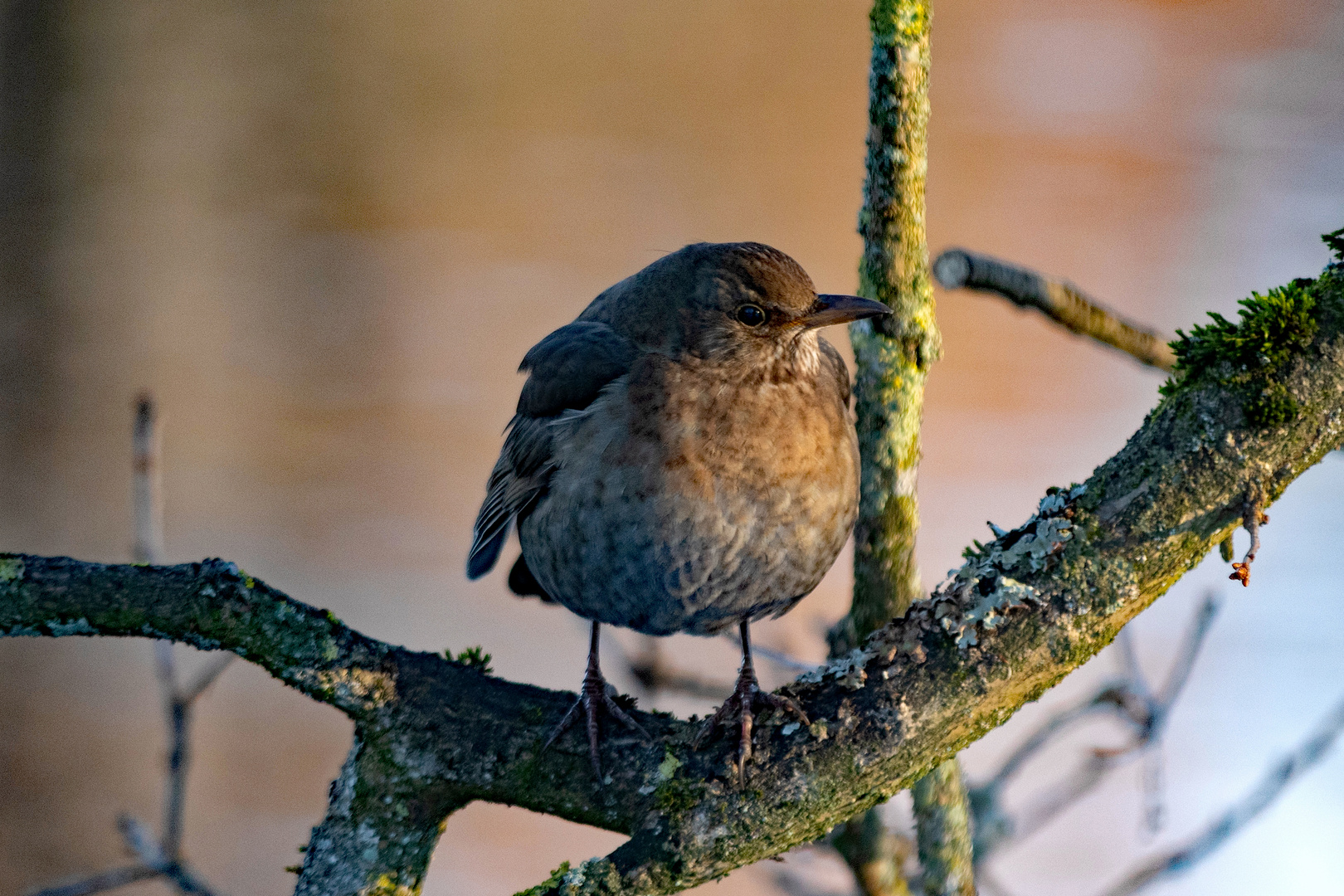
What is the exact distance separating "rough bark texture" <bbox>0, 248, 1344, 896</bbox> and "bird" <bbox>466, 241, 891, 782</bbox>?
0.74 feet

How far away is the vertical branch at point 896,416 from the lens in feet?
5.68

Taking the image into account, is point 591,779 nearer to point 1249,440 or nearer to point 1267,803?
point 1249,440

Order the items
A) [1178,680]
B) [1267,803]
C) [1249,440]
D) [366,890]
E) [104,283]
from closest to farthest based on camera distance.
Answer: [1249,440], [366,890], [1267,803], [1178,680], [104,283]

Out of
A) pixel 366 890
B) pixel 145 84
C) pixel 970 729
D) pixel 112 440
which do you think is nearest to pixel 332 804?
pixel 366 890

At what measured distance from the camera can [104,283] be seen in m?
4.88

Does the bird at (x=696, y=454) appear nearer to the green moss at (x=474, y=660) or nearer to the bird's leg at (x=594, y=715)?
the bird's leg at (x=594, y=715)

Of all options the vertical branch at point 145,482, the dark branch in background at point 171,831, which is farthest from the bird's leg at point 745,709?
the vertical branch at point 145,482

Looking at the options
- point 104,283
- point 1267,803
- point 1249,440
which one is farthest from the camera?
point 104,283

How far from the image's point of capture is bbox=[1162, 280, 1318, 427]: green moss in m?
1.23

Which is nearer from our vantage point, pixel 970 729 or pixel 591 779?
pixel 970 729

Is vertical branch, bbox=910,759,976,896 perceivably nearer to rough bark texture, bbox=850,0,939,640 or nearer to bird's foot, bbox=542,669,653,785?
rough bark texture, bbox=850,0,939,640

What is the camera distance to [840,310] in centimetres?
174

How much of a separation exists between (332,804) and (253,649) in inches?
9.6

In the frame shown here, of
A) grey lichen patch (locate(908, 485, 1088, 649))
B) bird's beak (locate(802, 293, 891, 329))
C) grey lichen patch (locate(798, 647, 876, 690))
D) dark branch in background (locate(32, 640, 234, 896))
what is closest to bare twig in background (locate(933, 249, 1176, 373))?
bird's beak (locate(802, 293, 891, 329))
